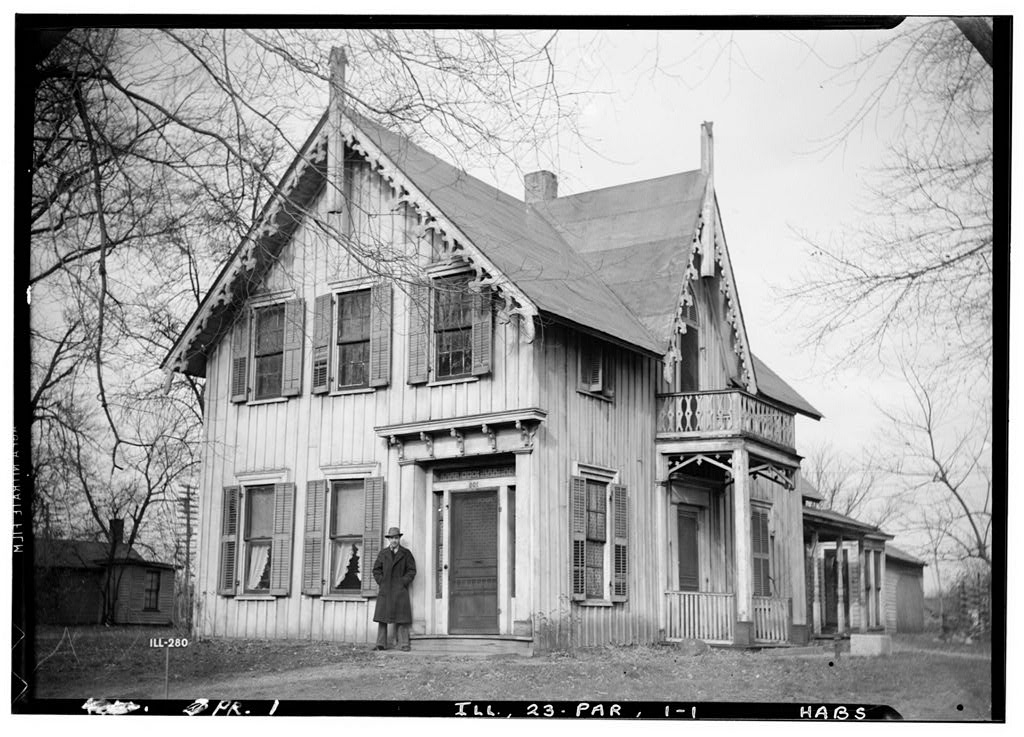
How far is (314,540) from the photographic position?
625 inches

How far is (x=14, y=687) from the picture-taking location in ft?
44.0

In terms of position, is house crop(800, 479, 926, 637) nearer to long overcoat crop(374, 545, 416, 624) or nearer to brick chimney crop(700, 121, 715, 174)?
brick chimney crop(700, 121, 715, 174)

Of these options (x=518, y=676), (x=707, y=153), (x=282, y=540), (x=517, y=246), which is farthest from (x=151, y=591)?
(x=707, y=153)

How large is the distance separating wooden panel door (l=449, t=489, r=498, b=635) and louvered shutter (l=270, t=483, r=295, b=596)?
199 cm

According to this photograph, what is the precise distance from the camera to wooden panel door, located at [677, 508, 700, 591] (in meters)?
17.5

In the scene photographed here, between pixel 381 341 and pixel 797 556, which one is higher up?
pixel 381 341

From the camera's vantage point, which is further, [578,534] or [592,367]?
[592,367]

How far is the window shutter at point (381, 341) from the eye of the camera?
15.9m

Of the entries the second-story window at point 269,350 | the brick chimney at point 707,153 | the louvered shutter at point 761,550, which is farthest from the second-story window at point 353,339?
the louvered shutter at point 761,550

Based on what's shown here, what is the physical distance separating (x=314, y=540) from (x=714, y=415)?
519 cm

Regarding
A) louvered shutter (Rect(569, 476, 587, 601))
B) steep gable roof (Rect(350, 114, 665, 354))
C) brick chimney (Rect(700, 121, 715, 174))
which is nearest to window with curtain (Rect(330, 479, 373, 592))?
louvered shutter (Rect(569, 476, 587, 601))

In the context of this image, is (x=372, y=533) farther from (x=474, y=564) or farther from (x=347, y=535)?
(x=474, y=564)

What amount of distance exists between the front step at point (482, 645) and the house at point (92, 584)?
3097mm

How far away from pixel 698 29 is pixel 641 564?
668cm
